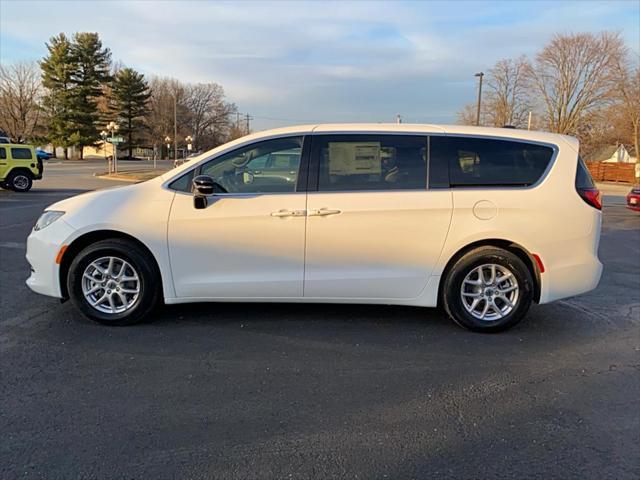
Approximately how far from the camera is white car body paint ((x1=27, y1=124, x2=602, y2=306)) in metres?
4.11

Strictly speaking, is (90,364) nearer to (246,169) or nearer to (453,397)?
(246,169)

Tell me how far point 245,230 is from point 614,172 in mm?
43334

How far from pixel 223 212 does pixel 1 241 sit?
20.7 feet

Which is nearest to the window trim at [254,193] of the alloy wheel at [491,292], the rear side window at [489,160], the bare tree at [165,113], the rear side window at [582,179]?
the rear side window at [489,160]

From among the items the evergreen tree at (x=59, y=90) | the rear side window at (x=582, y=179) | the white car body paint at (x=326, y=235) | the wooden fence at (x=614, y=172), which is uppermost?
the evergreen tree at (x=59, y=90)

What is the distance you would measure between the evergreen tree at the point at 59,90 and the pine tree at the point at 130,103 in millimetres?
8201

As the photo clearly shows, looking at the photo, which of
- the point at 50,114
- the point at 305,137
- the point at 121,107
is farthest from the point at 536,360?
the point at 121,107

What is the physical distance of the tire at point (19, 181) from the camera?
63.9ft

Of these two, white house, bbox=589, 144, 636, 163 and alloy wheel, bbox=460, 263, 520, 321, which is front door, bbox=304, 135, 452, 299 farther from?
white house, bbox=589, 144, 636, 163

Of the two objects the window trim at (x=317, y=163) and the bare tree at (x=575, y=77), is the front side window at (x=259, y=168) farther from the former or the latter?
the bare tree at (x=575, y=77)

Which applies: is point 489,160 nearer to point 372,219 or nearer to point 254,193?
point 372,219

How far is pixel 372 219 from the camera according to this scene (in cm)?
409

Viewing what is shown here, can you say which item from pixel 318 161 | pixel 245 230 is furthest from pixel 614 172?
pixel 245 230

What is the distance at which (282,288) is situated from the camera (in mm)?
4207
